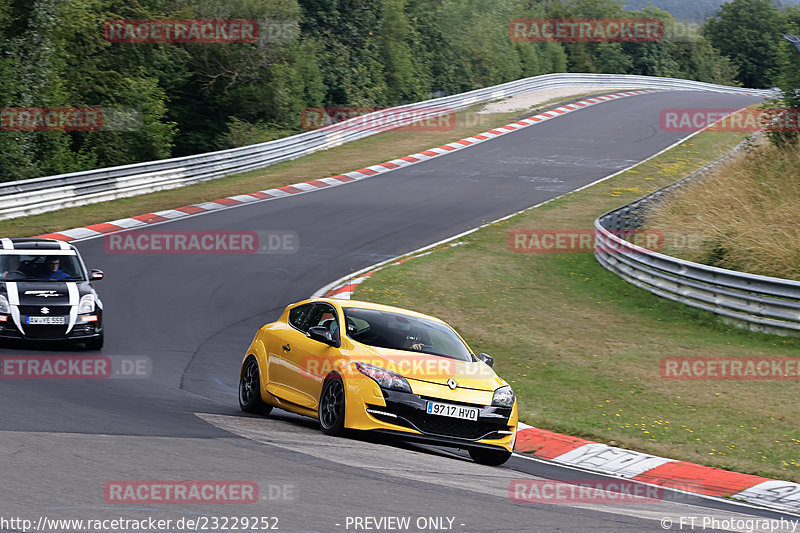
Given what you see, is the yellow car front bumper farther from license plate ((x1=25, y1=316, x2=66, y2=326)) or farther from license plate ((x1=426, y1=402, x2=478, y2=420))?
license plate ((x1=25, y1=316, x2=66, y2=326))

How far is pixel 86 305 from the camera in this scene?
14.3 m

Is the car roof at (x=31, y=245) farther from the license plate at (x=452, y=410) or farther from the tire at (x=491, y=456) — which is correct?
the tire at (x=491, y=456)

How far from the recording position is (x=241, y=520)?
247 inches

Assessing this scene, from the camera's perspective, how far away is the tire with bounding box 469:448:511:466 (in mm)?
9695

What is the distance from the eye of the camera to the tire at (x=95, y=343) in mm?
14445

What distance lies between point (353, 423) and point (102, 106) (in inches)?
1215

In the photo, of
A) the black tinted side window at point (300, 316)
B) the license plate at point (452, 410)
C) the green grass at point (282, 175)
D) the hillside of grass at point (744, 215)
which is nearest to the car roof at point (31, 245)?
the black tinted side window at point (300, 316)

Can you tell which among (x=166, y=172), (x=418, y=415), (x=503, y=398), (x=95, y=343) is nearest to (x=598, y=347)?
(x=503, y=398)

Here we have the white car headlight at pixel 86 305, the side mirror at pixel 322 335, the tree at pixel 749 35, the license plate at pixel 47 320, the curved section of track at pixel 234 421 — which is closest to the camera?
the curved section of track at pixel 234 421

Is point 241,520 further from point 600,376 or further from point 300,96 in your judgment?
point 300,96

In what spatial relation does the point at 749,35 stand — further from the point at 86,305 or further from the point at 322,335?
the point at 322,335

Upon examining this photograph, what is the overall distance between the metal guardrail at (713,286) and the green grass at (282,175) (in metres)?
12.3

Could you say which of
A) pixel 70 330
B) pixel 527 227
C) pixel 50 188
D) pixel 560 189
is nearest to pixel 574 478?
pixel 70 330

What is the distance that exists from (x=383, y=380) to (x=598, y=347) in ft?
24.0
